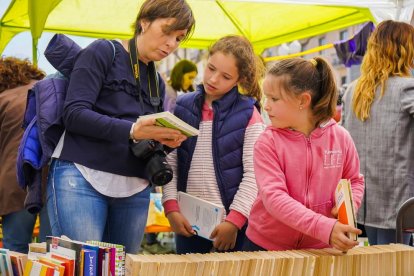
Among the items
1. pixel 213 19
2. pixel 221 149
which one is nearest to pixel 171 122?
pixel 221 149

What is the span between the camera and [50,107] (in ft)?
5.97

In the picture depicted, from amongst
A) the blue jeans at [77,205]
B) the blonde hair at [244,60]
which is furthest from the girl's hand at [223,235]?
the blonde hair at [244,60]

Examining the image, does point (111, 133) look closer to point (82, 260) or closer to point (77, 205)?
point (77, 205)

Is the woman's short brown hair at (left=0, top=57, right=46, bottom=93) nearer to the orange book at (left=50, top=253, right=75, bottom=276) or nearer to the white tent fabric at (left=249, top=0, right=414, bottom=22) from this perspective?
the orange book at (left=50, top=253, right=75, bottom=276)

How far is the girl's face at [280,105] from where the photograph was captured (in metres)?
1.66

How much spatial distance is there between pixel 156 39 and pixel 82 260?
755 millimetres

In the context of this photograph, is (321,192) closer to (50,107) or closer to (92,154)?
(92,154)

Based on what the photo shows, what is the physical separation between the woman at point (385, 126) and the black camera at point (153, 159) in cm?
125

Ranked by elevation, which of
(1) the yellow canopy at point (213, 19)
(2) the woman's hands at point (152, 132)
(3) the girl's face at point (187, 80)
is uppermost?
(1) the yellow canopy at point (213, 19)

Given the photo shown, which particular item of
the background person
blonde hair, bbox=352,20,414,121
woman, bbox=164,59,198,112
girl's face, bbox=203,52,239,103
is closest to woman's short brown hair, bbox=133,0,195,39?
girl's face, bbox=203,52,239,103

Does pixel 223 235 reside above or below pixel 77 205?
below

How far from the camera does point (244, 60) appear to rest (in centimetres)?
208

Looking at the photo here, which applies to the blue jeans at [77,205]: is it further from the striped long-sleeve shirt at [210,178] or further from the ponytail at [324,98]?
the ponytail at [324,98]

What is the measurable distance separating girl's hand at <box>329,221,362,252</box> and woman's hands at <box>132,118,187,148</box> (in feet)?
1.85
